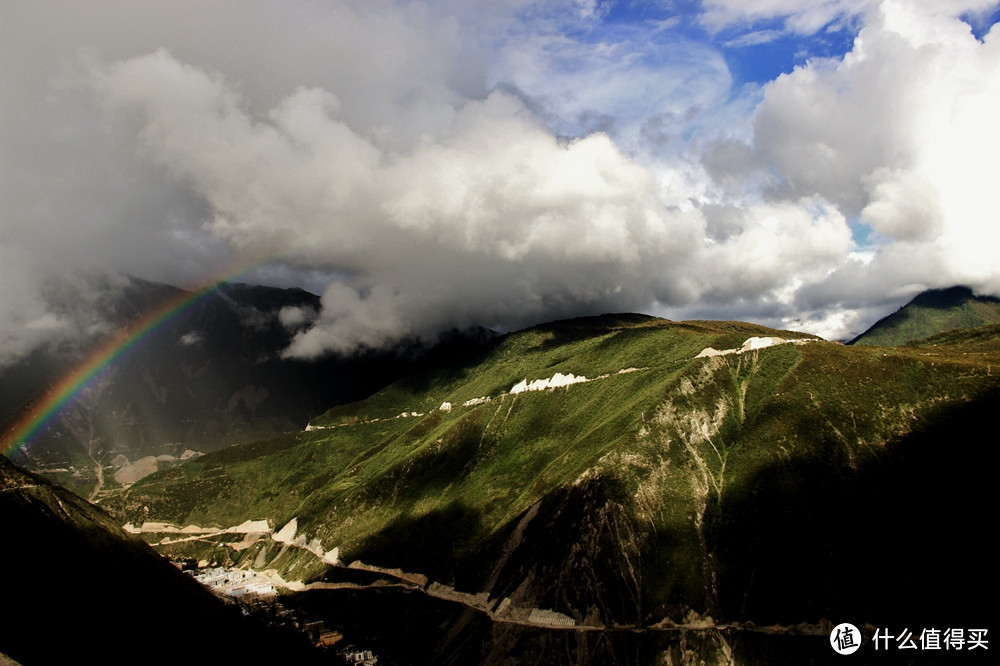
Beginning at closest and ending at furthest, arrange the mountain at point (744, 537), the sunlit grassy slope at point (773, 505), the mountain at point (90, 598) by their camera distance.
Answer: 1. the mountain at point (90, 598)
2. the mountain at point (744, 537)
3. the sunlit grassy slope at point (773, 505)

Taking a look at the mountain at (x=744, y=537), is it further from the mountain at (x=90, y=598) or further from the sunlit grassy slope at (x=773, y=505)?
the mountain at (x=90, y=598)

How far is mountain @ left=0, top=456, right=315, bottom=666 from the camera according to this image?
262 ft

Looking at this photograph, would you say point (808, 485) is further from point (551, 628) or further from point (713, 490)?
point (551, 628)

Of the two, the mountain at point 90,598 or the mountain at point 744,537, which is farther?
the mountain at point 744,537

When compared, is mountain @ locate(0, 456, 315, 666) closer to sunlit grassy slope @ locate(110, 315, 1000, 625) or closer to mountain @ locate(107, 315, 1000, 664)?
mountain @ locate(107, 315, 1000, 664)

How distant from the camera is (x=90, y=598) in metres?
90.0

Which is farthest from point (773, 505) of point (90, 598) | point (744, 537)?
point (90, 598)

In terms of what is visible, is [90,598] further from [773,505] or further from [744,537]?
[773,505]

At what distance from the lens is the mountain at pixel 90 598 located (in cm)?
7981

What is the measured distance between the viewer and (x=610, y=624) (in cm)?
13462

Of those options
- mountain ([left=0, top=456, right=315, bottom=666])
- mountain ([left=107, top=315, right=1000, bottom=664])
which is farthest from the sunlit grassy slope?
mountain ([left=0, top=456, right=315, bottom=666])

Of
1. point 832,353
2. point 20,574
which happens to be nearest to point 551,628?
point 20,574

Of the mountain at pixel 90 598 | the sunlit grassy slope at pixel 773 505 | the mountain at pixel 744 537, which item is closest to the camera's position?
the mountain at pixel 90 598

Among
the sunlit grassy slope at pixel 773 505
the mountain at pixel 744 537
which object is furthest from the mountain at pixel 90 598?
the sunlit grassy slope at pixel 773 505
